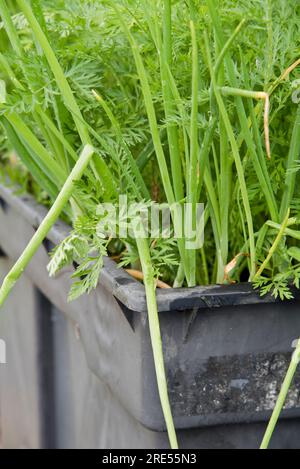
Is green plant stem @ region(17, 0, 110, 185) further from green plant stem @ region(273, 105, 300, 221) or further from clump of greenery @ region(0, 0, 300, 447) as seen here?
green plant stem @ region(273, 105, 300, 221)

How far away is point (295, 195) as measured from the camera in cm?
80

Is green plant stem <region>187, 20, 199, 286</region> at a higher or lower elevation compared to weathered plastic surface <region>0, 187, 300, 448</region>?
higher

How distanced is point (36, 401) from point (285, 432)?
0.60m

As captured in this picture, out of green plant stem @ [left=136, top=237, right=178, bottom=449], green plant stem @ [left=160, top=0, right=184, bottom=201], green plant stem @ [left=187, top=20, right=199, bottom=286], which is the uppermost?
green plant stem @ [left=160, top=0, right=184, bottom=201]

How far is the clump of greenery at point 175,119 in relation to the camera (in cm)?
67

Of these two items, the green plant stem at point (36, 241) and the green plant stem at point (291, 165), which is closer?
the green plant stem at point (36, 241)

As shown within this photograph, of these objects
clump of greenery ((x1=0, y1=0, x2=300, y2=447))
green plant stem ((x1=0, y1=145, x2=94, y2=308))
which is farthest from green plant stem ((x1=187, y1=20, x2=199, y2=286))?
green plant stem ((x1=0, y1=145, x2=94, y2=308))

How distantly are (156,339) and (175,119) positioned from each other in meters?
0.19

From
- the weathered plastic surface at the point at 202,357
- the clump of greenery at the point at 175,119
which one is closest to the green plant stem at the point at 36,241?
the clump of greenery at the point at 175,119

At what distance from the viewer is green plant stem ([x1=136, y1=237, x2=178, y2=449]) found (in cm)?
62

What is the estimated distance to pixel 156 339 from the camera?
63cm

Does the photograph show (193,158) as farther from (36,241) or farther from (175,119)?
(36,241)

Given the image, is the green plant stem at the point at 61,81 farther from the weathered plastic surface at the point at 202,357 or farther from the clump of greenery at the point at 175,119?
the weathered plastic surface at the point at 202,357

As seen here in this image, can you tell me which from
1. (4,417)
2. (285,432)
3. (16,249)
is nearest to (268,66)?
(285,432)
